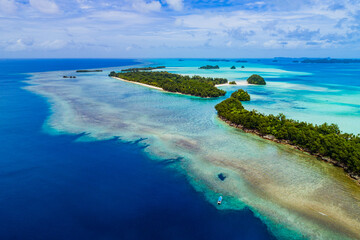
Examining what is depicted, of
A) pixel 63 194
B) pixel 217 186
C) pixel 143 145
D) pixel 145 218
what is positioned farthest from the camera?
pixel 143 145

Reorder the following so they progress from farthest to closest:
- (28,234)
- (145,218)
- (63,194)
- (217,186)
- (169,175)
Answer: (169,175)
(217,186)
(63,194)
(145,218)
(28,234)

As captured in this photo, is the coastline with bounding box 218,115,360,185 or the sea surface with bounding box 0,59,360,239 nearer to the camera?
the sea surface with bounding box 0,59,360,239

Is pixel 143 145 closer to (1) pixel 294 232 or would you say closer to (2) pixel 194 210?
(2) pixel 194 210

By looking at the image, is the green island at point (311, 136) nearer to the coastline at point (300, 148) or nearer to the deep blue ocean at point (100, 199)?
the coastline at point (300, 148)

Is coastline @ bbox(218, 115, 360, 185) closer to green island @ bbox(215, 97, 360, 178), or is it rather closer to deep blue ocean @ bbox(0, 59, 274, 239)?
green island @ bbox(215, 97, 360, 178)

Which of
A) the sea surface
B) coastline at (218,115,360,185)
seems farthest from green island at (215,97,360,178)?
the sea surface

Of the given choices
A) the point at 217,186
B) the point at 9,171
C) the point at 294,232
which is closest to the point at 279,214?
the point at 294,232

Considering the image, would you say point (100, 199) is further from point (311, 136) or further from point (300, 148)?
point (311, 136)
